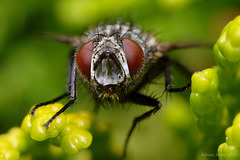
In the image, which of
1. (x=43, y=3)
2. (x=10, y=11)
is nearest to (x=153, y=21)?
(x=43, y=3)

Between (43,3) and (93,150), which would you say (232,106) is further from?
(43,3)

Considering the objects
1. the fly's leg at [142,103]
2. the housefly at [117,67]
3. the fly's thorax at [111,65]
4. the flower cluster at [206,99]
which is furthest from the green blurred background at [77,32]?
the flower cluster at [206,99]

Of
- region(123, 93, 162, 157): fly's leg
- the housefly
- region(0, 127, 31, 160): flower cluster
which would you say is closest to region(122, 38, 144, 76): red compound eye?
the housefly

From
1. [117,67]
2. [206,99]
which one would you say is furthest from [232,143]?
[117,67]

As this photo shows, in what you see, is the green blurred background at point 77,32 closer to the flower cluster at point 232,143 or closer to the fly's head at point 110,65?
the fly's head at point 110,65

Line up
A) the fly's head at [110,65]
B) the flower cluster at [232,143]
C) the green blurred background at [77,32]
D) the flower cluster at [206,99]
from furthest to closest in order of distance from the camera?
the green blurred background at [77,32] < the fly's head at [110,65] < the flower cluster at [206,99] < the flower cluster at [232,143]

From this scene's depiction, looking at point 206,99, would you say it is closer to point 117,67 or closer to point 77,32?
point 117,67

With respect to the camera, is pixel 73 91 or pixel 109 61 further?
pixel 73 91

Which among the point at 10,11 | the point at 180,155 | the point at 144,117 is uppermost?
the point at 10,11
